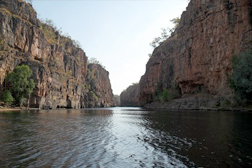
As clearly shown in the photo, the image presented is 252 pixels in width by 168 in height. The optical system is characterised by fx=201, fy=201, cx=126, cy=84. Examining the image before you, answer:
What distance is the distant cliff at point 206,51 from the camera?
5594 cm

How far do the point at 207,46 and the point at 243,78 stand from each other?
2963 cm

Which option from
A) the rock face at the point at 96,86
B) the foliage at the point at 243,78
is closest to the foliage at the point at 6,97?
the foliage at the point at 243,78

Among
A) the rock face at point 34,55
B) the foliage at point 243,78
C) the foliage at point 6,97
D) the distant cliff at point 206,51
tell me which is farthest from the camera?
the rock face at point 34,55

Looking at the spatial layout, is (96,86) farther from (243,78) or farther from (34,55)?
(243,78)

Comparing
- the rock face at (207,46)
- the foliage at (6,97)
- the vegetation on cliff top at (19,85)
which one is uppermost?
the rock face at (207,46)

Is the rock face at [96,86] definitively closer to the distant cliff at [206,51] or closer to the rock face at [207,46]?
the rock face at [207,46]

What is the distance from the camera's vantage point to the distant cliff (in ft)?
184

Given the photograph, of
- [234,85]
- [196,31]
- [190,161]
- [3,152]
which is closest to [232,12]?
[196,31]

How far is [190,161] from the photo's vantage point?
949cm

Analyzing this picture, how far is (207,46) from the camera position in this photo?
2746 inches

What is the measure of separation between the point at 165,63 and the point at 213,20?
134ft

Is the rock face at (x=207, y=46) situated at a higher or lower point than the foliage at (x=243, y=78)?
higher

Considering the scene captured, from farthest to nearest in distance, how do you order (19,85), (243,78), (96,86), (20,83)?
(96,86), (20,83), (19,85), (243,78)

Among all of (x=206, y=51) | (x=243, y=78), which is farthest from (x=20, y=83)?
(x=206, y=51)
